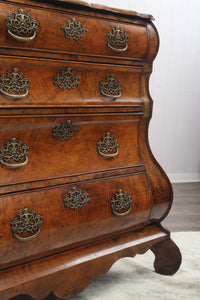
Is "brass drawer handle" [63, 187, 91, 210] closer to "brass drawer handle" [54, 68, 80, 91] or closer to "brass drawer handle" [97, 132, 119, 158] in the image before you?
"brass drawer handle" [97, 132, 119, 158]

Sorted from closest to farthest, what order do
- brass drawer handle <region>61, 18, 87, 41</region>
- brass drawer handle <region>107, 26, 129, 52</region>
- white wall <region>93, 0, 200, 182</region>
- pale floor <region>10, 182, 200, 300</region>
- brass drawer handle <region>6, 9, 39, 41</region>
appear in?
brass drawer handle <region>6, 9, 39, 41</region> → brass drawer handle <region>61, 18, 87, 41</region> → brass drawer handle <region>107, 26, 129, 52</region> → pale floor <region>10, 182, 200, 300</region> → white wall <region>93, 0, 200, 182</region>

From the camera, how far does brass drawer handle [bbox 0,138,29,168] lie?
105cm

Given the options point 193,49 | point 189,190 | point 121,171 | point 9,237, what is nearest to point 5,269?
point 9,237

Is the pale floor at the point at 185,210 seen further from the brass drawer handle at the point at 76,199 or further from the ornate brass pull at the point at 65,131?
the ornate brass pull at the point at 65,131

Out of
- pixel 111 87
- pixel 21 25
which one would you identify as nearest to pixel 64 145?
pixel 111 87

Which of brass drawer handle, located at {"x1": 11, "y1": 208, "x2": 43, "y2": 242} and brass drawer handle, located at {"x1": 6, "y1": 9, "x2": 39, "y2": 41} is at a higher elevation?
brass drawer handle, located at {"x1": 6, "y1": 9, "x2": 39, "y2": 41}

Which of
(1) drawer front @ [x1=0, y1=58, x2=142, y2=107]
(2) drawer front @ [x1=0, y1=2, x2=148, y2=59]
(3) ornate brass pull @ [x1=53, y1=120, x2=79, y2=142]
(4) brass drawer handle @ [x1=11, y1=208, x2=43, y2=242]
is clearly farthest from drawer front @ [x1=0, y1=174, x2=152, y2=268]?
(2) drawer front @ [x1=0, y1=2, x2=148, y2=59]

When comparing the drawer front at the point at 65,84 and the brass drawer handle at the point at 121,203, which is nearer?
the drawer front at the point at 65,84

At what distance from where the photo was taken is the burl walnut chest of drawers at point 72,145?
1052 millimetres

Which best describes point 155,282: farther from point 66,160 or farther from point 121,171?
point 66,160

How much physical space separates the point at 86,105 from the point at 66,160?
21cm

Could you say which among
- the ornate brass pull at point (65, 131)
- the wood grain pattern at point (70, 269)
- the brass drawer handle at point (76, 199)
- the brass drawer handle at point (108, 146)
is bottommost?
the wood grain pattern at point (70, 269)

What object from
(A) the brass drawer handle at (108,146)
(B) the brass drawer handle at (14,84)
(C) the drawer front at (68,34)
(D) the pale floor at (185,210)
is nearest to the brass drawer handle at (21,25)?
(C) the drawer front at (68,34)

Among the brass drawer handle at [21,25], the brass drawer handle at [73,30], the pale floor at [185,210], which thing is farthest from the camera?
the pale floor at [185,210]
